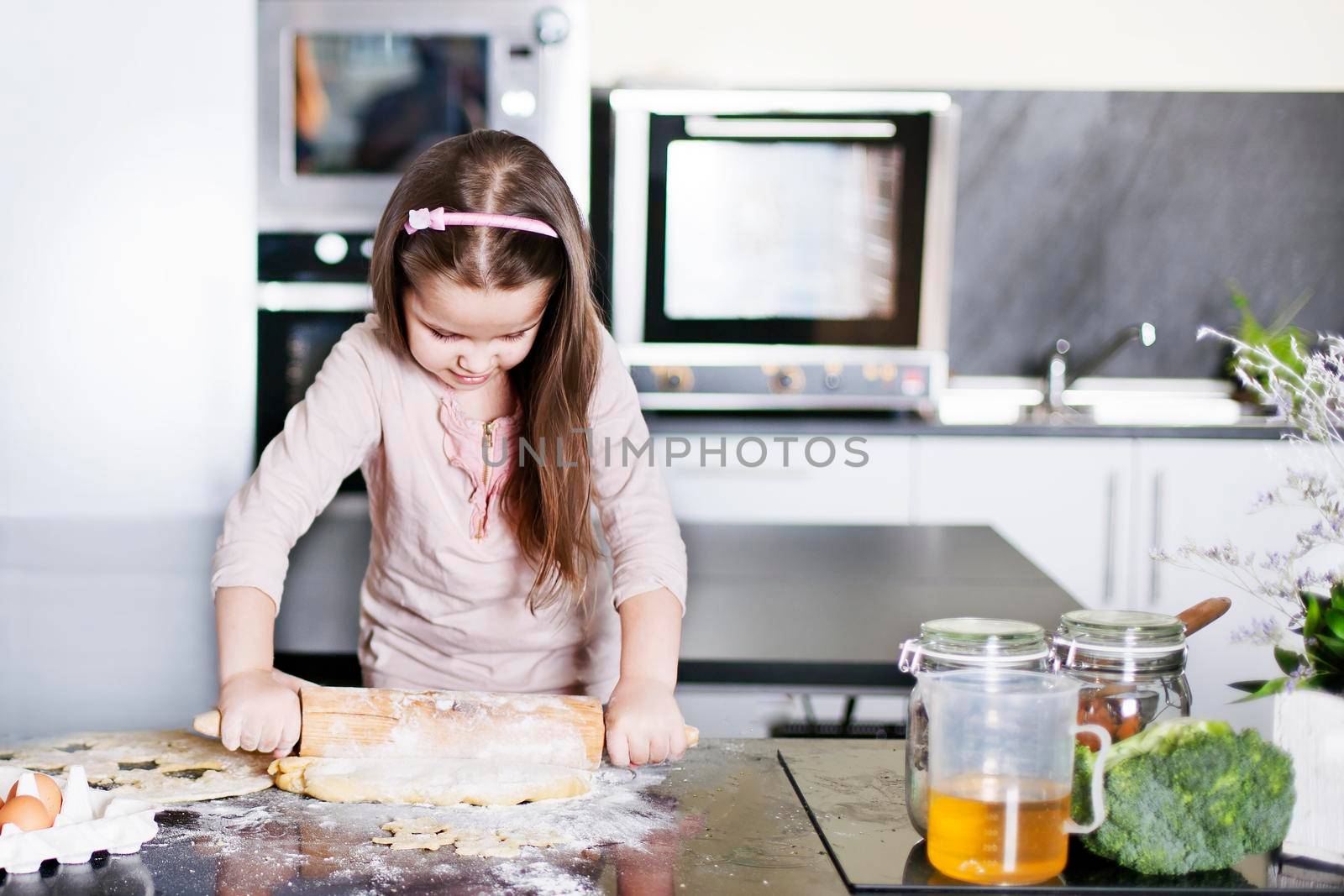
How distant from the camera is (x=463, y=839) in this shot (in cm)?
87

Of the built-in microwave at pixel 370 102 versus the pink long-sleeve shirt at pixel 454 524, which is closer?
the pink long-sleeve shirt at pixel 454 524

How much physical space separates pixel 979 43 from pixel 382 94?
158cm

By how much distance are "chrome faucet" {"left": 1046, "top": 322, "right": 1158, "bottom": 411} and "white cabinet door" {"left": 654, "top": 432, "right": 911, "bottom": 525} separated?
0.57 meters

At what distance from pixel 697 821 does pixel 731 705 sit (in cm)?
148

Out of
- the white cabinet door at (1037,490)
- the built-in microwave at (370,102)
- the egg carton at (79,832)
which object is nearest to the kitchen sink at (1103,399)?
the white cabinet door at (1037,490)

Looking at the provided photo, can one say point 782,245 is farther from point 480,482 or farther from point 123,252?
point 480,482

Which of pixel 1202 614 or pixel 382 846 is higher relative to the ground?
pixel 1202 614

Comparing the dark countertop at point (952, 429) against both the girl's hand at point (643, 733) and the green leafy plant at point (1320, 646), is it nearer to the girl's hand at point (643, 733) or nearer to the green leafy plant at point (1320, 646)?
the girl's hand at point (643, 733)

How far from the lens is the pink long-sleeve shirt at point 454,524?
129cm

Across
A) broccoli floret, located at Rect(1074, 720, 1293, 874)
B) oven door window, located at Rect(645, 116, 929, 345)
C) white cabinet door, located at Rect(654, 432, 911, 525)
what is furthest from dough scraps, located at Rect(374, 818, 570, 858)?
oven door window, located at Rect(645, 116, 929, 345)

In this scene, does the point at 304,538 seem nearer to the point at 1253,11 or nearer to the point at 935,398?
the point at 935,398

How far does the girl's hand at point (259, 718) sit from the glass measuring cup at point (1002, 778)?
52cm

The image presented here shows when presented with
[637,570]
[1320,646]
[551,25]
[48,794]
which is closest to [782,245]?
[551,25]

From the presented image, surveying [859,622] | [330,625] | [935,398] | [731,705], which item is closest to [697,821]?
[859,622]
